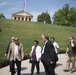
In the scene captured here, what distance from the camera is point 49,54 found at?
9586 millimetres

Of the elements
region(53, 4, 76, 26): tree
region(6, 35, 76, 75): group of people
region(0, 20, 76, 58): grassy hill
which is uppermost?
region(53, 4, 76, 26): tree

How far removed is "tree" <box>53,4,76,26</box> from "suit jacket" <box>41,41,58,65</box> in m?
72.1

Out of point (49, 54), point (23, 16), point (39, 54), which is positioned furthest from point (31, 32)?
point (23, 16)

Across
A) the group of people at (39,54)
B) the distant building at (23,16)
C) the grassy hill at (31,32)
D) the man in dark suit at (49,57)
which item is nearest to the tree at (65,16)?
the distant building at (23,16)

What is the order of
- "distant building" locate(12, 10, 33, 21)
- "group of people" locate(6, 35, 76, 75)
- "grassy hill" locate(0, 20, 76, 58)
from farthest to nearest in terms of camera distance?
"distant building" locate(12, 10, 33, 21) < "grassy hill" locate(0, 20, 76, 58) < "group of people" locate(6, 35, 76, 75)

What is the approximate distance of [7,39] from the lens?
112ft

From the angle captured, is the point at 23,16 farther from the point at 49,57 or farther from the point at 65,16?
the point at 49,57

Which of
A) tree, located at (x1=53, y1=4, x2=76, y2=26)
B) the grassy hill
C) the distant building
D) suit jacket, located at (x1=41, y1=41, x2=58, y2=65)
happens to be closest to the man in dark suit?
suit jacket, located at (x1=41, y1=41, x2=58, y2=65)

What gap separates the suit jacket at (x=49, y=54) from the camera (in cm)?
941

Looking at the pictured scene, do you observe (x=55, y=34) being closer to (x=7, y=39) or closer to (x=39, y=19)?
(x=7, y=39)

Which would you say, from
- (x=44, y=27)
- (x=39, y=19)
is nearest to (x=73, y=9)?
(x=39, y=19)

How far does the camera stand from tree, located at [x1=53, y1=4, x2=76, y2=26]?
82713 millimetres

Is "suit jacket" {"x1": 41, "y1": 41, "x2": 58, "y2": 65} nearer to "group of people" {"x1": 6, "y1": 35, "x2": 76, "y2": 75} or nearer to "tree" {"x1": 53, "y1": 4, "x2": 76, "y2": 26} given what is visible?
"group of people" {"x1": 6, "y1": 35, "x2": 76, "y2": 75}

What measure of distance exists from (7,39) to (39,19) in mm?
72358
